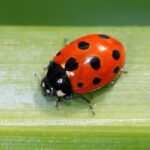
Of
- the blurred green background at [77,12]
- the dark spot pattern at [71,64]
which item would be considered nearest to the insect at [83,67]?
the dark spot pattern at [71,64]

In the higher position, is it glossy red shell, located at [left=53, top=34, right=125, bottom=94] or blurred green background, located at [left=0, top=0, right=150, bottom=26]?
glossy red shell, located at [left=53, top=34, right=125, bottom=94]

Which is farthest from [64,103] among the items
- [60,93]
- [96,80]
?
[96,80]

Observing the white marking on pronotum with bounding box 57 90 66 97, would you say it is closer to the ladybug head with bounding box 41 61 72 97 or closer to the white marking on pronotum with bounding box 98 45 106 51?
the ladybug head with bounding box 41 61 72 97

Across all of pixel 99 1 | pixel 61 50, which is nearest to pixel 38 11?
pixel 99 1

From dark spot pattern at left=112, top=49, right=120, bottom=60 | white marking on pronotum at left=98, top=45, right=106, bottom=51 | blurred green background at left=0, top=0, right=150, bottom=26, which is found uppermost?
white marking on pronotum at left=98, top=45, right=106, bottom=51

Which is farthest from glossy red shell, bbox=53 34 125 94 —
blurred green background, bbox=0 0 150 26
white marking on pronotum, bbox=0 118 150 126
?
blurred green background, bbox=0 0 150 26

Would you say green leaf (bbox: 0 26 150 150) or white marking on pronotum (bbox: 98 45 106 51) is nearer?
green leaf (bbox: 0 26 150 150)

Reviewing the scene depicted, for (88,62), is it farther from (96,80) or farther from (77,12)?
(77,12)
